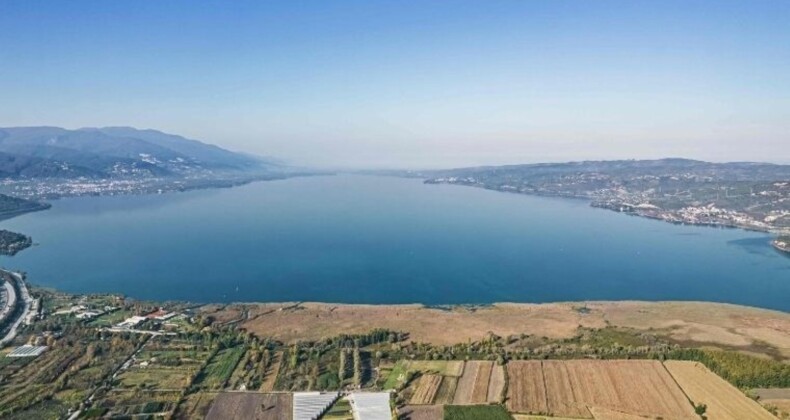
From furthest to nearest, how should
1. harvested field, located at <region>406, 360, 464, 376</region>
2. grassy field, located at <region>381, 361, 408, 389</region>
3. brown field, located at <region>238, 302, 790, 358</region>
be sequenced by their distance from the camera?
brown field, located at <region>238, 302, 790, 358</region>
harvested field, located at <region>406, 360, 464, 376</region>
grassy field, located at <region>381, 361, 408, 389</region>

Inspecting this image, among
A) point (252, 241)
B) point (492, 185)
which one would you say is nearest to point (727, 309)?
point (252, 241)

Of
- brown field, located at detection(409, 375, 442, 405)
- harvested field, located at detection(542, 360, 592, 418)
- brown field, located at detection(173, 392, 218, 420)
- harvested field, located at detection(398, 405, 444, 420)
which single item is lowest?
brown field, located at detection(173, 392, 218, 420)

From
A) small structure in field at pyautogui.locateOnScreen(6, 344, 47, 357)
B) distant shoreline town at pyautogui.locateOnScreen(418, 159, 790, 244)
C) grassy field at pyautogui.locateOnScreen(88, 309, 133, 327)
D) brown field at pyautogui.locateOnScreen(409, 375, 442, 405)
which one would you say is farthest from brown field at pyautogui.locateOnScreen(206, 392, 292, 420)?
distant shoreline town at pyautogui.locateOnScreen(418, 159, 790, 244)

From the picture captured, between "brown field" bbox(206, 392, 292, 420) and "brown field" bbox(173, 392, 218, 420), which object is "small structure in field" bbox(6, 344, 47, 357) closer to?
"brown field" bbox(173, 392, 218, 420)

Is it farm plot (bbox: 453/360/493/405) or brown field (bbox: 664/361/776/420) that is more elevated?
brown field (bbox: 664/361/776/420)

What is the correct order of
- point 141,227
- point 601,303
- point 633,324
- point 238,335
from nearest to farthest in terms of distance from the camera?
1. point 238,335
2. point 633,324
3. point 601,303
4. point 141,227

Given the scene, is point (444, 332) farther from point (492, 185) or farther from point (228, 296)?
point (492, 185)

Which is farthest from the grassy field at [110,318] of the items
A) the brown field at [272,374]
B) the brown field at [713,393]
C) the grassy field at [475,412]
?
the brown field at [713,393]
